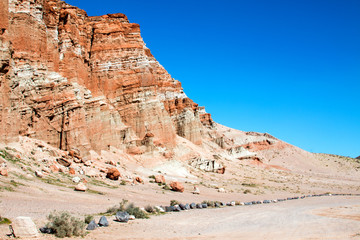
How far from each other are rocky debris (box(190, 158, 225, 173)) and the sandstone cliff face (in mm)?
3741

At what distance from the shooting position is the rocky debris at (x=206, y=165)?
134ft

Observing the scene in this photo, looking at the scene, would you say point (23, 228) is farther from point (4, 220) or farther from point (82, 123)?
point (82, 123)

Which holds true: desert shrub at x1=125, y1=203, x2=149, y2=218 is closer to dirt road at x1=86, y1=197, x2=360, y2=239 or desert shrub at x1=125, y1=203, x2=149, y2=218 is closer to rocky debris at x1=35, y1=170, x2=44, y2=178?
dirt road at x1=86, y1=197, x2=360, y2=239

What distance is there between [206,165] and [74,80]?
19.7 m

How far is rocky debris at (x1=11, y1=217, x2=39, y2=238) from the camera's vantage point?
7988 millimetres

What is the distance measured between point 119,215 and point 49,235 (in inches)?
131

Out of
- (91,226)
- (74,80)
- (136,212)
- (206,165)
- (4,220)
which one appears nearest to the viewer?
(4,220)

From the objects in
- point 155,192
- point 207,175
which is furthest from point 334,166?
point 155,192

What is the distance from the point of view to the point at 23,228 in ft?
26.6

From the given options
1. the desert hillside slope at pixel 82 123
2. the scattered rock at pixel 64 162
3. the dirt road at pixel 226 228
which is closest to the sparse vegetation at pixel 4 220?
the desert hillside slope at pixel 82 123

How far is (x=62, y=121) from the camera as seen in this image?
26.8 m

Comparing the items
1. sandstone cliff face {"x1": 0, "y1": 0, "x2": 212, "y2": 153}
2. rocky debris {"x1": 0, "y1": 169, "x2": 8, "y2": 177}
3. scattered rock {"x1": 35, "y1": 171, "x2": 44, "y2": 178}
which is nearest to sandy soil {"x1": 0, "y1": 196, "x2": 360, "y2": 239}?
rocky debris {"x1": 0, "y1": 169, "x2": 8, "y2": 177}

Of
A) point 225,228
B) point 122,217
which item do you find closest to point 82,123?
point 122,217

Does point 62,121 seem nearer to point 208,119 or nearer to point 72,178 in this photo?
point 72,178
